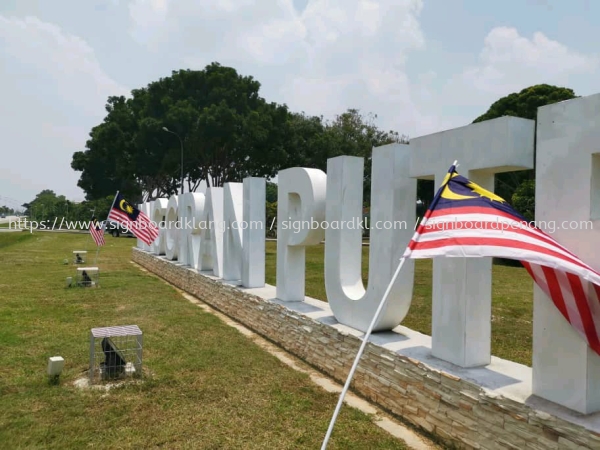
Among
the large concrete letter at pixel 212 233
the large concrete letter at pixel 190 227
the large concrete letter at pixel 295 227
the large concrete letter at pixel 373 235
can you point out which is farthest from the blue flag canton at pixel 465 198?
the large concrete letter at pixel 190 227

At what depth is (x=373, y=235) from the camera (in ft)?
18.8

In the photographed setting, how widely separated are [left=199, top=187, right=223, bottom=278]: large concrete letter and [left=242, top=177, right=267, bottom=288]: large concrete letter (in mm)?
2019

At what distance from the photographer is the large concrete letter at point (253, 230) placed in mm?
9117

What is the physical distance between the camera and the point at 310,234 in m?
7.17

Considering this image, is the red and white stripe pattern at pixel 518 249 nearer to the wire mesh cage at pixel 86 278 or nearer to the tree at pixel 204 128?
the wire mesh cage at pixel 86 278

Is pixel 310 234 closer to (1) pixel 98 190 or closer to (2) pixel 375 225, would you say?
(2) pixel 375 225

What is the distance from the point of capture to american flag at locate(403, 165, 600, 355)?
113 inches

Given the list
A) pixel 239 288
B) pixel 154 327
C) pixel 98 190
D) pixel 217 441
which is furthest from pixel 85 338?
pixel 98 190

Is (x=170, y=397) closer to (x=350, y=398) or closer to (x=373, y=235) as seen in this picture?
(x=350, y=398)

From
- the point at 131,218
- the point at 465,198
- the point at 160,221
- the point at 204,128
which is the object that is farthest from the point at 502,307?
the point at 204,128

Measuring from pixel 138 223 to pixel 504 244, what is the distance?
14.0 metres

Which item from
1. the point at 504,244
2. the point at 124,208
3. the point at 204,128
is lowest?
the point at 504,244

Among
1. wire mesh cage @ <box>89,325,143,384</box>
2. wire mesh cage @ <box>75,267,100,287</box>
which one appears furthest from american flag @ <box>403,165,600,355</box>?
wire mesh cage @ <box>75,267,100,287</box>

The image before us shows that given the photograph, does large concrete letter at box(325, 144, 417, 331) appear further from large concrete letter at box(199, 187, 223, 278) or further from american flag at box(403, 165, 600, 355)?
large concrete letter at box(199, 187, 223, 278)
